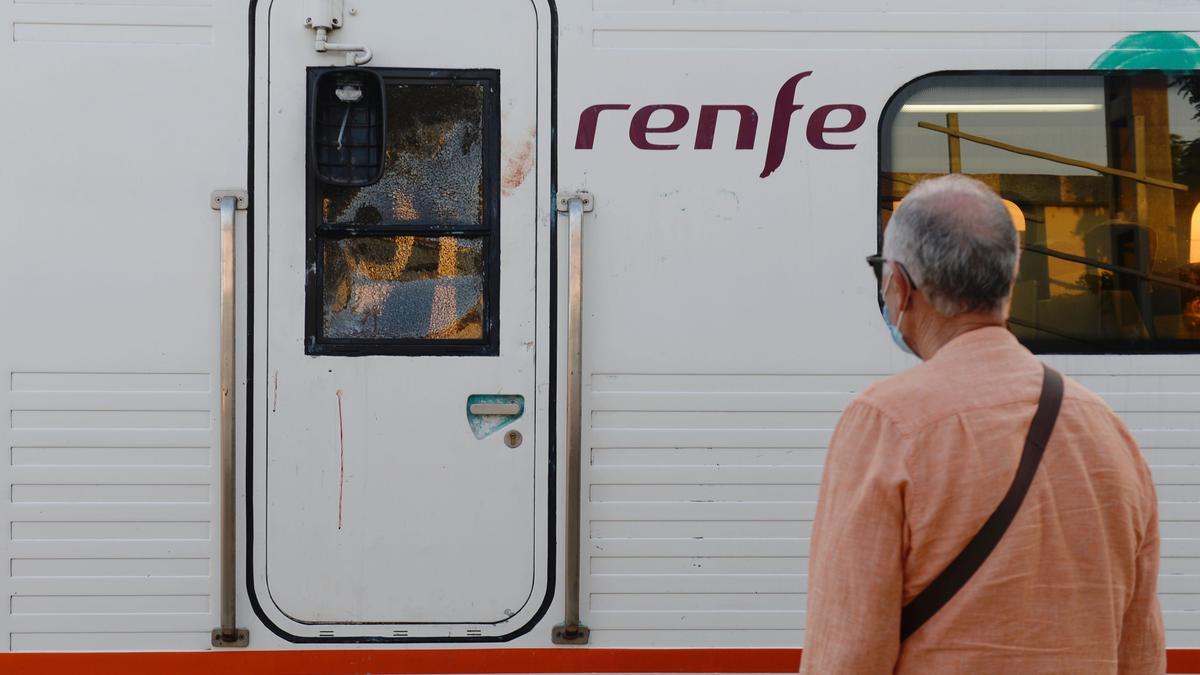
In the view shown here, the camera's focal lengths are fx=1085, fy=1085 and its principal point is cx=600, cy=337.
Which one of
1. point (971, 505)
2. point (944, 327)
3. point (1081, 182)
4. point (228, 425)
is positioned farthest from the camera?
point (1081, 182)

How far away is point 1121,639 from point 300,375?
6.33 feet

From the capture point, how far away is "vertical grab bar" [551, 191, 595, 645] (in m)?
2.75

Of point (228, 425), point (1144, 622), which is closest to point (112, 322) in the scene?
point (228, 425)

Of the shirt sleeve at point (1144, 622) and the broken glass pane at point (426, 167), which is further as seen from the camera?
the broken glass pane at point (426, 167)

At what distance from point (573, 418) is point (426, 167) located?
0.75 meters

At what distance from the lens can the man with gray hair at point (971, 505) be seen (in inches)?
56.1

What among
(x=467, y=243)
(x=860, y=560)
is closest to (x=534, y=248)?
(x=467, y=243)

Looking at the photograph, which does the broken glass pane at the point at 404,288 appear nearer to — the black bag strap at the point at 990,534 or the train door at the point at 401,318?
the train door at the point at 401,318

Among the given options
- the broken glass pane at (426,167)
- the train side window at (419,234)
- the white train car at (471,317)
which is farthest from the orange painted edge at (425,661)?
the broken glass pane at (426,167)

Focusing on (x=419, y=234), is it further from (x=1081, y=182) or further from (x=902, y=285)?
(x=1081, y=182)

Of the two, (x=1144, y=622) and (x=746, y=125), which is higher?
(x=746, y=125)

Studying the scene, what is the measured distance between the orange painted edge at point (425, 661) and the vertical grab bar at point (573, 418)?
97mm

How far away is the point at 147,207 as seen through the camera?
2.73 meters

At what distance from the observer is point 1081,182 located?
2871 millimetres
